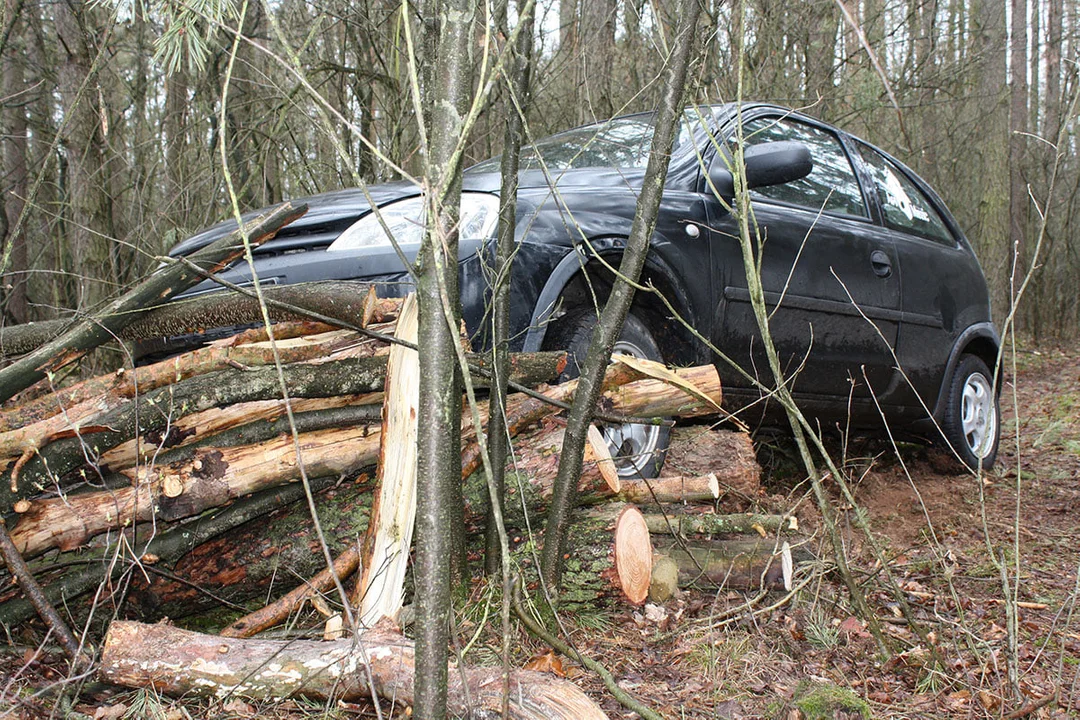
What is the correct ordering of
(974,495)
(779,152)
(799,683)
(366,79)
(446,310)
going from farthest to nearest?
1. (366,79)
2. (974,495)
3. (779,152)
4. (799,683)
5. (446,310)

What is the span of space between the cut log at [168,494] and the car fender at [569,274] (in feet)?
3.17

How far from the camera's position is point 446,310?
1565mm

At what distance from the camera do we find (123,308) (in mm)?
3016

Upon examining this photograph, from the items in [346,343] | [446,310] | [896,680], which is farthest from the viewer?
[346,343]

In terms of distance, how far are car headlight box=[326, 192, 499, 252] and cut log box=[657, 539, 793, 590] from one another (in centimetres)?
146

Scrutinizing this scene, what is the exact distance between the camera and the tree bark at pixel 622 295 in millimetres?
2643

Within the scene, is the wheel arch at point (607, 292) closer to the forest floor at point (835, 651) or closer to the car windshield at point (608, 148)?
the car windshield at point (608, 148)

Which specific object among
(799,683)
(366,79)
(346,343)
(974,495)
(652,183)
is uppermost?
(366,79)

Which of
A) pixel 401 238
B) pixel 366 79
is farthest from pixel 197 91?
pixel 401 238

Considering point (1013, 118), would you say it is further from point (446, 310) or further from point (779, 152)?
point (446, 310)

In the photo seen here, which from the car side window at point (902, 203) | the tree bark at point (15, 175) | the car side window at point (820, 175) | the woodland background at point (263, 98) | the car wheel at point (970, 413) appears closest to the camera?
the car side window at point (820, 175)

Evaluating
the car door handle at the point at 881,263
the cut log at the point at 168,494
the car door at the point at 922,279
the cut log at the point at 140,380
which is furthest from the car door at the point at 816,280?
the cut log at the point at 168,494

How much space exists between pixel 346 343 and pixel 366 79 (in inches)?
213

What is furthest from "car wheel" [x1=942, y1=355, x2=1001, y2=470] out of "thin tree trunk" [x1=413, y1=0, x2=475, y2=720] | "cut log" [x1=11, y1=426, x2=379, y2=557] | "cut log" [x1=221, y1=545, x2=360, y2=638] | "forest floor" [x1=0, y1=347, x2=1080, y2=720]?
"thin tree trunk" [x1=413, y1=0, x2=475, y2=720]
